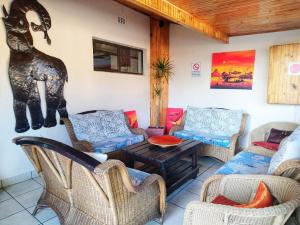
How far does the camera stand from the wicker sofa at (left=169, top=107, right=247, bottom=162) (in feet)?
11.5

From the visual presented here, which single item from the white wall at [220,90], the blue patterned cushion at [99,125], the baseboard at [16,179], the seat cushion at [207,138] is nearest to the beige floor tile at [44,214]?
the baseboard at [16,179]

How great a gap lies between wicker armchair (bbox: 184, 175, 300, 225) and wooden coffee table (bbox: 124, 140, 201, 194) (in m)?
0.63

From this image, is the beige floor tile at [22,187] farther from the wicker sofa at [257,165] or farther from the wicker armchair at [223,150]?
the wicker armchair at [223,150]

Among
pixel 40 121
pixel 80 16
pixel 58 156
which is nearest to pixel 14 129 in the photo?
pixel 40 121

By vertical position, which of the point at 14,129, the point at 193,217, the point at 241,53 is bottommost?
the point at 193,217

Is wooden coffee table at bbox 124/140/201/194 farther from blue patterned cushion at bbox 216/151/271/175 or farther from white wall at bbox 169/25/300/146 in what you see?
white wall at bbox 169/25/300/146

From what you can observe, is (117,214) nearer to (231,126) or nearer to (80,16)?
(231,126)

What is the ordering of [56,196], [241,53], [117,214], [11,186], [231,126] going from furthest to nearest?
[241,53], [231,126], [11,186], [56,196], [117,214]

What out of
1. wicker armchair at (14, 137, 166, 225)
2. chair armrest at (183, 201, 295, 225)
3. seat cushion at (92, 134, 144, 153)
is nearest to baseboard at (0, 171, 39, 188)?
seat cushion at (92, 134, 144, 153)

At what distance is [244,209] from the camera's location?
113 cm

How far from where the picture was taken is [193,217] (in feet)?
4.42

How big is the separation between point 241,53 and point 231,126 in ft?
4.83

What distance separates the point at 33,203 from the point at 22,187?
543 mm

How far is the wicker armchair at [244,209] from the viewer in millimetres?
1114
